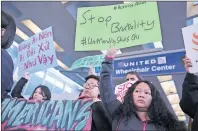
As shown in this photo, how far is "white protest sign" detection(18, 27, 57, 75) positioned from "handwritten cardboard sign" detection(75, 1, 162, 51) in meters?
0.22

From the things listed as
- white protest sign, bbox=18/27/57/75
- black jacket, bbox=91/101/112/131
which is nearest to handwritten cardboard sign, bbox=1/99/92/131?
black jacket, bbox=91/101/112/131

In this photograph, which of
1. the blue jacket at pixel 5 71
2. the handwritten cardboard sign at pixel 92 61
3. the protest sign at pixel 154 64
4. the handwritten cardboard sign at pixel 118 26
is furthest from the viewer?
the protest sign at pixel 154 64

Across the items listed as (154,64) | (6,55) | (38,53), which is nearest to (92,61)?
(38,53)

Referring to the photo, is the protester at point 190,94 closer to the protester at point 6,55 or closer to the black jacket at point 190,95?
the black jacket at point 190,95

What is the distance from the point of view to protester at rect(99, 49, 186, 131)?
64.0 inches

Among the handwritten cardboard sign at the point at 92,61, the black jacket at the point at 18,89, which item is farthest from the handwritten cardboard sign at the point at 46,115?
the handwritten cardboard sign at the point at 92,61

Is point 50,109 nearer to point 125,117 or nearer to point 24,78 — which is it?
point 125,117

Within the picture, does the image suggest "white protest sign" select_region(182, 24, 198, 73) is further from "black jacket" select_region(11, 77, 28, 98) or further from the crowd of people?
"black jacket" select_region(11, 77, 28, 98)

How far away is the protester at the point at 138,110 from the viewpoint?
1626mm

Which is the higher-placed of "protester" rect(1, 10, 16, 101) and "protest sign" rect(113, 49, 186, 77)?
"protest sign" rect(113, 49, 186, 77)

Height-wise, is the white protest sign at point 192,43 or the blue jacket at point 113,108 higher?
the white protest sign at point 192,43

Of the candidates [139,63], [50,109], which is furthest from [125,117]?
[139,63]

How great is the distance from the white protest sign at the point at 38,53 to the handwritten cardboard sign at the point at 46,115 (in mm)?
758

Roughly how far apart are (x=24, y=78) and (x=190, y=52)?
4.22 feet
